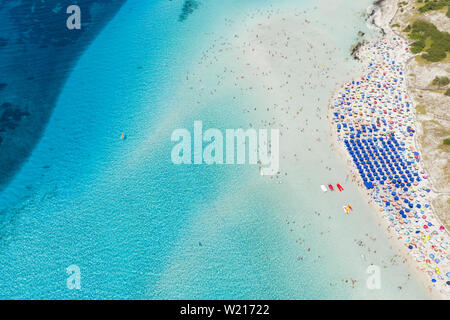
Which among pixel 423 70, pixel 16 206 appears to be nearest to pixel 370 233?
pixel 423 70

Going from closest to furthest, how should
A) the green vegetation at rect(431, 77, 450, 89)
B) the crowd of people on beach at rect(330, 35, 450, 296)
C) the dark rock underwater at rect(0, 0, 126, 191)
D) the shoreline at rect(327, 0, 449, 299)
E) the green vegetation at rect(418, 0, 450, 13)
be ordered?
the shoreline at rect(327, 0, 449, 299)
the crowd of people on beach at rect(330, 35, 450, 296)
the dark rock underwater at rect(0, 0, 126, 191)
the green vegetation at rect(431, 77, 450, 89)
the green vegetation at rect(418, 0, 450, 13)

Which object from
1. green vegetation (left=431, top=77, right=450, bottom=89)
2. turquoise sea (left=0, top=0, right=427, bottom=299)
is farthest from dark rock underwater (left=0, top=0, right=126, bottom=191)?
Answer: green vegetation (left=431, top=77, right=450, bottom=89)

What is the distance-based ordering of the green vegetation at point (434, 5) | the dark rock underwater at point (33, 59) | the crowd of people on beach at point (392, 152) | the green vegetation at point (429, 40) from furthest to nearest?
the green vegetation at point (434, 5) < the green vegetation at point (429, 40) < the dark rock underwater at point (33, 59) < the crowd of people on beach at point (392, 152)

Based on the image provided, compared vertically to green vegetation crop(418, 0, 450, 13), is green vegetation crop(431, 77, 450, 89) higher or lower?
lower

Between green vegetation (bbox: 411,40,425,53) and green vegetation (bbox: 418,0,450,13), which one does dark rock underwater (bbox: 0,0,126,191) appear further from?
green vegetation (bbox: 418,0,450,13)

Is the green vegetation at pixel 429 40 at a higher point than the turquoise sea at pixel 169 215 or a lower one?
higher

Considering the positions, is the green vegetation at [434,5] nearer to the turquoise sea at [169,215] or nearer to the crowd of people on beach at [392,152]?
the crowd of people on beach at [392,152]

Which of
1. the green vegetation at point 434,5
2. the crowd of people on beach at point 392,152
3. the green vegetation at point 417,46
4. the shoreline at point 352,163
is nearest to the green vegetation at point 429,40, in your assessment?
the green vegetation at point 417,46
